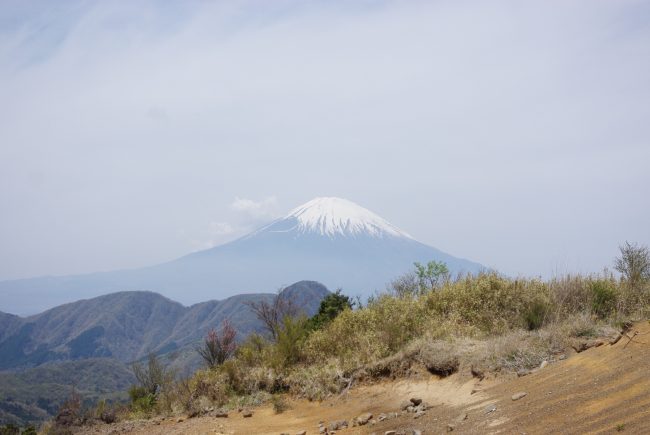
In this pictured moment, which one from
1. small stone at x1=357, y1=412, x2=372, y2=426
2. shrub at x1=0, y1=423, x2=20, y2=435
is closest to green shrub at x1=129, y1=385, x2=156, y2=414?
shrub at x1=0, y1=423, x2=20, y2=435

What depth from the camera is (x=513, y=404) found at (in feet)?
25.3

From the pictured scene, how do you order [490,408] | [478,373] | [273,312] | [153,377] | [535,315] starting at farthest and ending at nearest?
1. [273,312]
2. [153,377]
3. [535,315]
4. [478,373]
5. [490,408]

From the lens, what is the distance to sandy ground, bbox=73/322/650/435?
668cm

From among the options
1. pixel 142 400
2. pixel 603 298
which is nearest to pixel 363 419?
pixel 603 298

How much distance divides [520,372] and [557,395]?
58.1 inches

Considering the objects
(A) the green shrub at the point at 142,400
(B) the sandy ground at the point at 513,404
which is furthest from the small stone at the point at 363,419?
(A) the green shrub at the point at 142,400

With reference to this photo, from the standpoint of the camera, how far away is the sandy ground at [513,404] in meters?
6.68

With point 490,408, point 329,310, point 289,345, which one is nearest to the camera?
point 490,408

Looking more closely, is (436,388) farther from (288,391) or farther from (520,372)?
(288,391)

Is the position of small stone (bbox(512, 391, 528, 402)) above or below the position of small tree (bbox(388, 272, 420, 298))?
below

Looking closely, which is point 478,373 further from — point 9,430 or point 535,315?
point 9,430

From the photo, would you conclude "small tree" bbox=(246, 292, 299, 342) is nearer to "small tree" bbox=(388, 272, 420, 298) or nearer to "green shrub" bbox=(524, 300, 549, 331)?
"small tree" bbox=(388, 272, 420, 298)

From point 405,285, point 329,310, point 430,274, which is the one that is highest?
point 430,274

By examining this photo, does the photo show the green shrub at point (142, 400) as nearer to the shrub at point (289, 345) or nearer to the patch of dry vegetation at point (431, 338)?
the patch of dry vegetation at point (431, 338)
